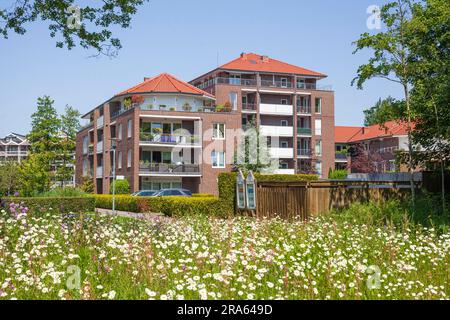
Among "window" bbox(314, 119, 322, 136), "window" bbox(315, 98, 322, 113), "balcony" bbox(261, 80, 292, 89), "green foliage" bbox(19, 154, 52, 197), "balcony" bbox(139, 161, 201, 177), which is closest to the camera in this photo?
"balcony" bbox(139, 161, 201, 177)

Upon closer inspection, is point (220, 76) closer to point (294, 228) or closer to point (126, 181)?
point (126, 181)

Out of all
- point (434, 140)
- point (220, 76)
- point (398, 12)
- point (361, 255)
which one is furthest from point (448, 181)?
point (220, 76)

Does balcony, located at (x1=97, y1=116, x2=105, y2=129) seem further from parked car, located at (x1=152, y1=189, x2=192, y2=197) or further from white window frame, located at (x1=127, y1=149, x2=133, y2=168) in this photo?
parked car, located at (x1=152, y1=189, x2=192, y2=197)

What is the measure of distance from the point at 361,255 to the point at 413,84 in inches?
513

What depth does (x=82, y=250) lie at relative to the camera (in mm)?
9695

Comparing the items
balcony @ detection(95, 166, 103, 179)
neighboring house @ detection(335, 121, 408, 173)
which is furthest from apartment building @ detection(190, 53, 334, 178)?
balcony @ detection(95, 166, 103, 179)

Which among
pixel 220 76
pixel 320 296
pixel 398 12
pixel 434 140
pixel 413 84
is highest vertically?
pixel 220 76

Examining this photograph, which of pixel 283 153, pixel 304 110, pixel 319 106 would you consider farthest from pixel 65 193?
pixel 319 106

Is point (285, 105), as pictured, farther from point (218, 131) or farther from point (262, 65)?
point (218, 131)

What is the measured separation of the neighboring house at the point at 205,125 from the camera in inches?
2068

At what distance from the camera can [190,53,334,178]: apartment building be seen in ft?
203

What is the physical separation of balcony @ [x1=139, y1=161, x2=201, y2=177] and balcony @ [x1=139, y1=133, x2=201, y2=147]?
2083mm

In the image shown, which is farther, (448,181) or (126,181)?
(126,181)

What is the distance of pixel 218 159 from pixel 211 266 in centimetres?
4523
